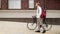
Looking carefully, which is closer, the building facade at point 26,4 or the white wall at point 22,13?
the white wall at point 22,13

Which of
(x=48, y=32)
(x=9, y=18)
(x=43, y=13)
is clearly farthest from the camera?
(x=9, y=18)

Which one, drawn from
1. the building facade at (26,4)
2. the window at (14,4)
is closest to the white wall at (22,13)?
the building facade at (26,4)

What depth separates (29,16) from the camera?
18484 mm

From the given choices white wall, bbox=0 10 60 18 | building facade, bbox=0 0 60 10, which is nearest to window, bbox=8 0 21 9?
building facade, bbox=0 0 60 10

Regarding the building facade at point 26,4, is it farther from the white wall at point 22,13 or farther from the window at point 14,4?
the white wall at point 22,13

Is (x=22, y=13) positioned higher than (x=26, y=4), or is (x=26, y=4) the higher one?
(x=26, y=4)

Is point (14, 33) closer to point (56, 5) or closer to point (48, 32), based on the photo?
point (48, 32)

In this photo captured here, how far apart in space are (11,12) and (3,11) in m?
0.73

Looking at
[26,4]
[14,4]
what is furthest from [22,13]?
[14,4]

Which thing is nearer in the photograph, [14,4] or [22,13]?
[22,13]

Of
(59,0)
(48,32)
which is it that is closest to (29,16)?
(59,0)

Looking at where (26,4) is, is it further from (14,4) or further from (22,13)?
(14,4)

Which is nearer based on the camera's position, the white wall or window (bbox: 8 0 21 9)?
the white wall

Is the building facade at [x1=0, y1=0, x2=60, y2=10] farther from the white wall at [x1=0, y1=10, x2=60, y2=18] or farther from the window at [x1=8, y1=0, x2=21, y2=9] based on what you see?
the white wall at [x1=0, y1=10, x2=60, y2=18]
